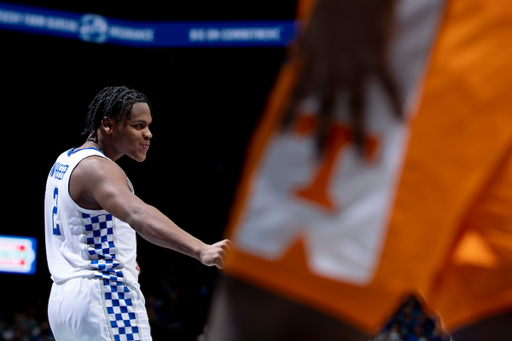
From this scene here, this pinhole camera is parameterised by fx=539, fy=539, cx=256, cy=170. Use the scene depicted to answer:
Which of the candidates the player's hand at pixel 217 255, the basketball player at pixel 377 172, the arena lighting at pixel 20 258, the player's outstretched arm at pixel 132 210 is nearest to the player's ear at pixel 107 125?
the player's outstretched arm at pixel 132 210

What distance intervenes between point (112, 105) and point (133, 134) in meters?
0.19

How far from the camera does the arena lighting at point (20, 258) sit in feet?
23.9

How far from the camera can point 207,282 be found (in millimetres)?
7340

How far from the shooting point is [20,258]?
7.31 m

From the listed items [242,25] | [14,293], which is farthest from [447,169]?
[14,293]

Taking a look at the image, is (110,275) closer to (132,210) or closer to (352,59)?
(132,210)

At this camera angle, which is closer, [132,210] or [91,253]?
[132,210]

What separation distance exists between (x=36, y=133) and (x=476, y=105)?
24.4ft

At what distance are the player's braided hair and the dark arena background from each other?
4.07 meters

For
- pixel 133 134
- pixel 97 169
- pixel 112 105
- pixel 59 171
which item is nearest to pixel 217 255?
pixel 97 169

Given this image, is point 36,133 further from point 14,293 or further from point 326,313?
point 326,313

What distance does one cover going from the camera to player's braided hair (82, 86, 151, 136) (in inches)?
109

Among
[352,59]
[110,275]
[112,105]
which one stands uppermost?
[352,59]

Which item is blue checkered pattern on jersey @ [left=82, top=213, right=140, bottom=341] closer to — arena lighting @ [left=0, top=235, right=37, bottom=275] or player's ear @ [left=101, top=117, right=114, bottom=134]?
player's ear @ [left=101, top=117, right=114, bottom=134]
